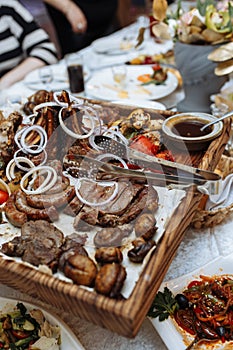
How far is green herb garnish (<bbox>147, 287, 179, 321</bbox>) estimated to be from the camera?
97cm

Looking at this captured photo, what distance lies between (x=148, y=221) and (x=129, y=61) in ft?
5.24

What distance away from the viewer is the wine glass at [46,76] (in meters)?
2.18

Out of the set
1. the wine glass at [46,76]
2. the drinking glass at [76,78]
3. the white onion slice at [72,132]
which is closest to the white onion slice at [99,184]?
the white onion slice at [72,132]

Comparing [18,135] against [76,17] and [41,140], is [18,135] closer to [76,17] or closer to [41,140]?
[41,140]

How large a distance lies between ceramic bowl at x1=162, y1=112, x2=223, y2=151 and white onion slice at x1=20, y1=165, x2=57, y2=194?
382 mm

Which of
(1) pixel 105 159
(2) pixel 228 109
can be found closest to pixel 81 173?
(1) pixel 105 159

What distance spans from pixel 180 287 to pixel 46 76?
151 cm

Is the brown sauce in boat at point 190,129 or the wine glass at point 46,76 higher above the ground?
the brown sauce in boat at point 190,129

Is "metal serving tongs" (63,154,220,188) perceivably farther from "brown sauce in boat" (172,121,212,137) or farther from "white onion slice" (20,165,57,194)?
"brown sauce in boat" (172,121,212,137)

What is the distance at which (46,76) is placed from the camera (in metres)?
2.23

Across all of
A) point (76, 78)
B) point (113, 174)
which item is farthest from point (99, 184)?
point (76, 78)

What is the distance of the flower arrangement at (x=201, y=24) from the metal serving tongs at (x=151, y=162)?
71 cm

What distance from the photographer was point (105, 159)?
1209mm

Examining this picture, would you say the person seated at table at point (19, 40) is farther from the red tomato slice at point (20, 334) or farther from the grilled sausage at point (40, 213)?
the red tomato slice at point (20, 334)
